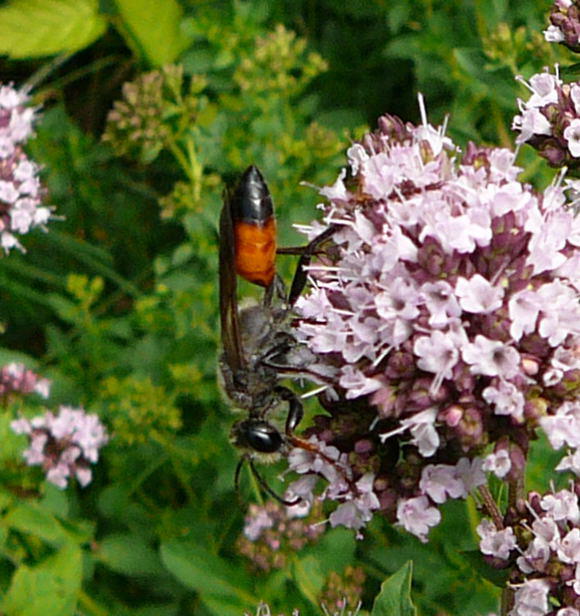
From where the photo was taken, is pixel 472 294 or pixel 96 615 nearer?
pixel 472 294

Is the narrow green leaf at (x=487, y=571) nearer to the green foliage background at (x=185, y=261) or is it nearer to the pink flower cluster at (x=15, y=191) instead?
the green foliage background at (x=185, y=261)

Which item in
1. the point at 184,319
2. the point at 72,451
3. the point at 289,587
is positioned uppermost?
the point at 184,319

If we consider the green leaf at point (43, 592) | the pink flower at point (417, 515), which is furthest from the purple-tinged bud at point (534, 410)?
the green leaf at point (43, 592)

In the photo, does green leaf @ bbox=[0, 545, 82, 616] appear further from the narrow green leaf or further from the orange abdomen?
the narrow green leaf

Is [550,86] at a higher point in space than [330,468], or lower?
higher

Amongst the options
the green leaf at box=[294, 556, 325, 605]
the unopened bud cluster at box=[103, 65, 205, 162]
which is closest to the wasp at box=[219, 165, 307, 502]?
the green leaf at box=[294, 556, 325, 605]

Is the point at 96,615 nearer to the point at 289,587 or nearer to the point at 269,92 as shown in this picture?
the point at 289,587

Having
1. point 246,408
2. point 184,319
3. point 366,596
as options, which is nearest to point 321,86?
point 184,319
